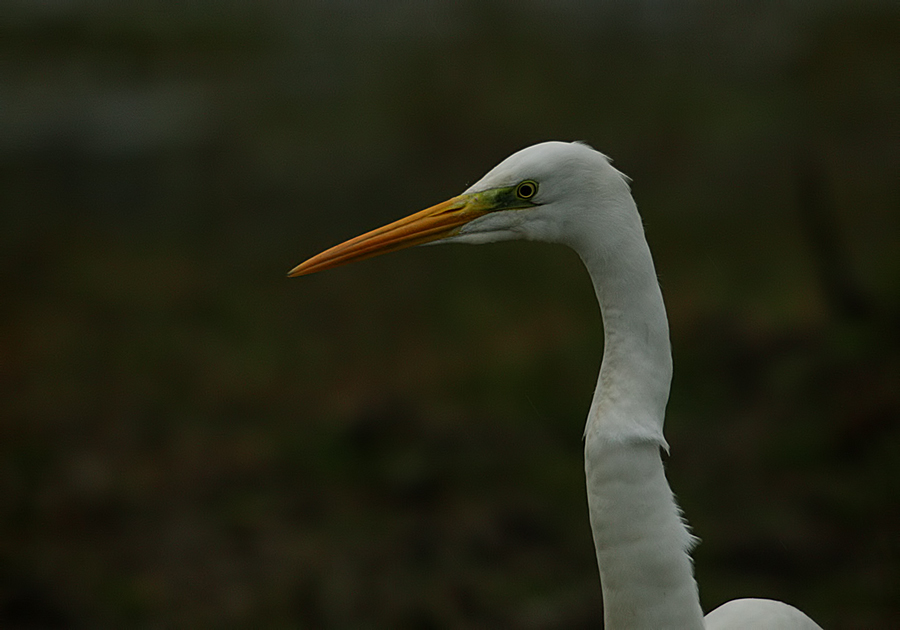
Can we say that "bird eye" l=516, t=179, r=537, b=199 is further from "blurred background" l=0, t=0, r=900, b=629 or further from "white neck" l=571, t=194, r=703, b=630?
"blurred background" l=0, t=0, r=900, b=629

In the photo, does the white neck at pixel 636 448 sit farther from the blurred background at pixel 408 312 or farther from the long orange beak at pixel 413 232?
the blurred background at pixel 408 312

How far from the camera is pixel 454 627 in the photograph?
11.8 feet

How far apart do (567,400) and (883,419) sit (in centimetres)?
147

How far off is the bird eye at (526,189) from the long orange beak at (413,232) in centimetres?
5

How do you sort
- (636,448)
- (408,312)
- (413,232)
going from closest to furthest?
1. (636,448)
2. (413,232)
3. (408,312)

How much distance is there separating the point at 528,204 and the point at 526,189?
0.9 inches

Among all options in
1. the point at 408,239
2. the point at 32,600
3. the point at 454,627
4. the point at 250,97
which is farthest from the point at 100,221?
the point at 408,239

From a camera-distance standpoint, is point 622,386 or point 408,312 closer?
point 622,386

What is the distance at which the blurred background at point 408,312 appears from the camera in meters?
Result: 3.99

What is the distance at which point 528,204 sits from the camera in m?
1.38

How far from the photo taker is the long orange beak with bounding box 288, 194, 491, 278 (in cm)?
142

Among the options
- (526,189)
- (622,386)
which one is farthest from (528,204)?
(622,386)

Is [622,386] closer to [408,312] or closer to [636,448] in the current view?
[636,448]

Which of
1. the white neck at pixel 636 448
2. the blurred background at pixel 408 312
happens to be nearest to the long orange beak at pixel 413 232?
the white neck at pixel 636 448
